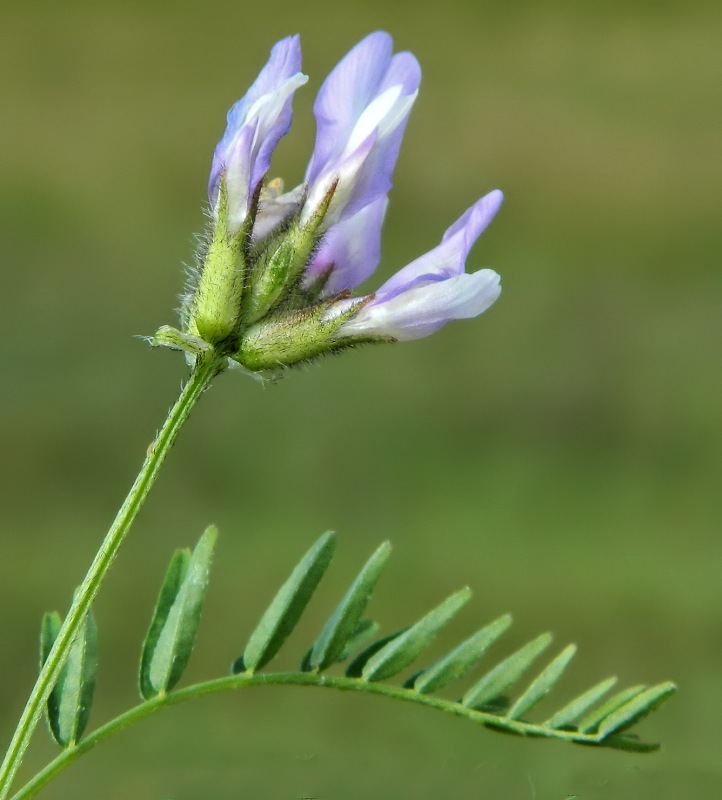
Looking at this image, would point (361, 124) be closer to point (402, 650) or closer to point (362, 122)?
point (362, 122)

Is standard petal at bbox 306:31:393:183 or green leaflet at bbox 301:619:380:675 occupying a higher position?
standard petal at bbox 306:31:393:183

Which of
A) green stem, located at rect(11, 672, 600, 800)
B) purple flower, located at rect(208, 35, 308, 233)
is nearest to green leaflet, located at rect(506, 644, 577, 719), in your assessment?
green stem, located at rect(11, 672, 600, 800)

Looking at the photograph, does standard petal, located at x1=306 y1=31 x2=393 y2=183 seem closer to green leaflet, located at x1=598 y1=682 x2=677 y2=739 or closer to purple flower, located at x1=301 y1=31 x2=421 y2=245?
purple flower, located at x1=301 y1=31 x2=421 y2=245

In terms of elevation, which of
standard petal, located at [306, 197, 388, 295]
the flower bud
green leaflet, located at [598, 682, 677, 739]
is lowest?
green leaflet, located at [598, 682, 677, 739]

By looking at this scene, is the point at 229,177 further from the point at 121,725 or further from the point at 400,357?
the point at 400,357

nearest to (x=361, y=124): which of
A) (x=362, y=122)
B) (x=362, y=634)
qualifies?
(x=362, y=122)

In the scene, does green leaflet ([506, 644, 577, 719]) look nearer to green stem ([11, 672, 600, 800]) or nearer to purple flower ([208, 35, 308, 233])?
green stem ([11, 672, 600, 800])
